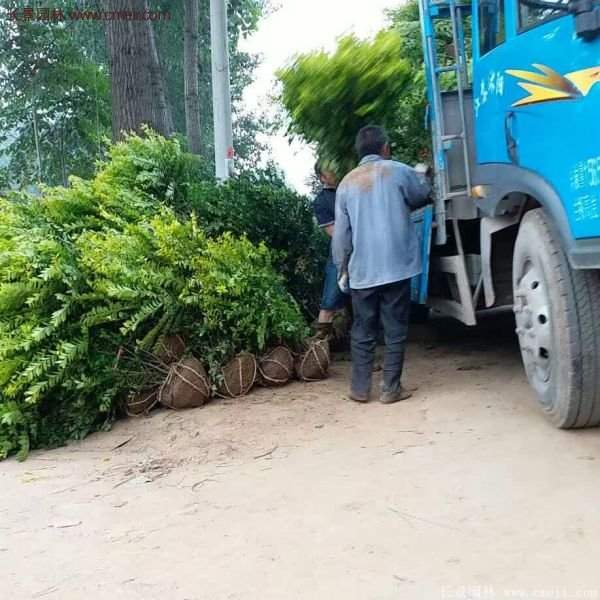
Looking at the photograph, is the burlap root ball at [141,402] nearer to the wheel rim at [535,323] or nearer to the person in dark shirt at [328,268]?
the person in dark shirt at [328,268]

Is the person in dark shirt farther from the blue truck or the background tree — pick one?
the background tree

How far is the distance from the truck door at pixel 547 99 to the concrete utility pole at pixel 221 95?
5.19m

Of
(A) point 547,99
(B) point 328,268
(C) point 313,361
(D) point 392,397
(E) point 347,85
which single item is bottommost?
(D) point 392,397

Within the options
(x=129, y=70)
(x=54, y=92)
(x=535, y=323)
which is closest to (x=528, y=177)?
(x=535, y=323)

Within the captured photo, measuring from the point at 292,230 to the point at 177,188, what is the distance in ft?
3.42

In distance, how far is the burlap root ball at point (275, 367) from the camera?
214 inches

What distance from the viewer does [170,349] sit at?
17.4ft

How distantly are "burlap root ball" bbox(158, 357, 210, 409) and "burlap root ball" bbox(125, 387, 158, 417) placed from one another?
0.11 meters

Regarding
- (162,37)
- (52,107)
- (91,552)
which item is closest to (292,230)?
(91,552)

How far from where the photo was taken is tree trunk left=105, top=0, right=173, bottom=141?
968 cm

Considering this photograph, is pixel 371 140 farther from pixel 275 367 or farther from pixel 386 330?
pixel 275 367

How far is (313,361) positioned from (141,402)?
131cm

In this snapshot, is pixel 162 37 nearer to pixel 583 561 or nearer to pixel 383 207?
pixel 383 207

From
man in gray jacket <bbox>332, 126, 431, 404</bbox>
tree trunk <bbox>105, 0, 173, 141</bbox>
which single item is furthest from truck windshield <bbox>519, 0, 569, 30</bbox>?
tree trunk <bbox>105, 0, 173, 141</bbox>
